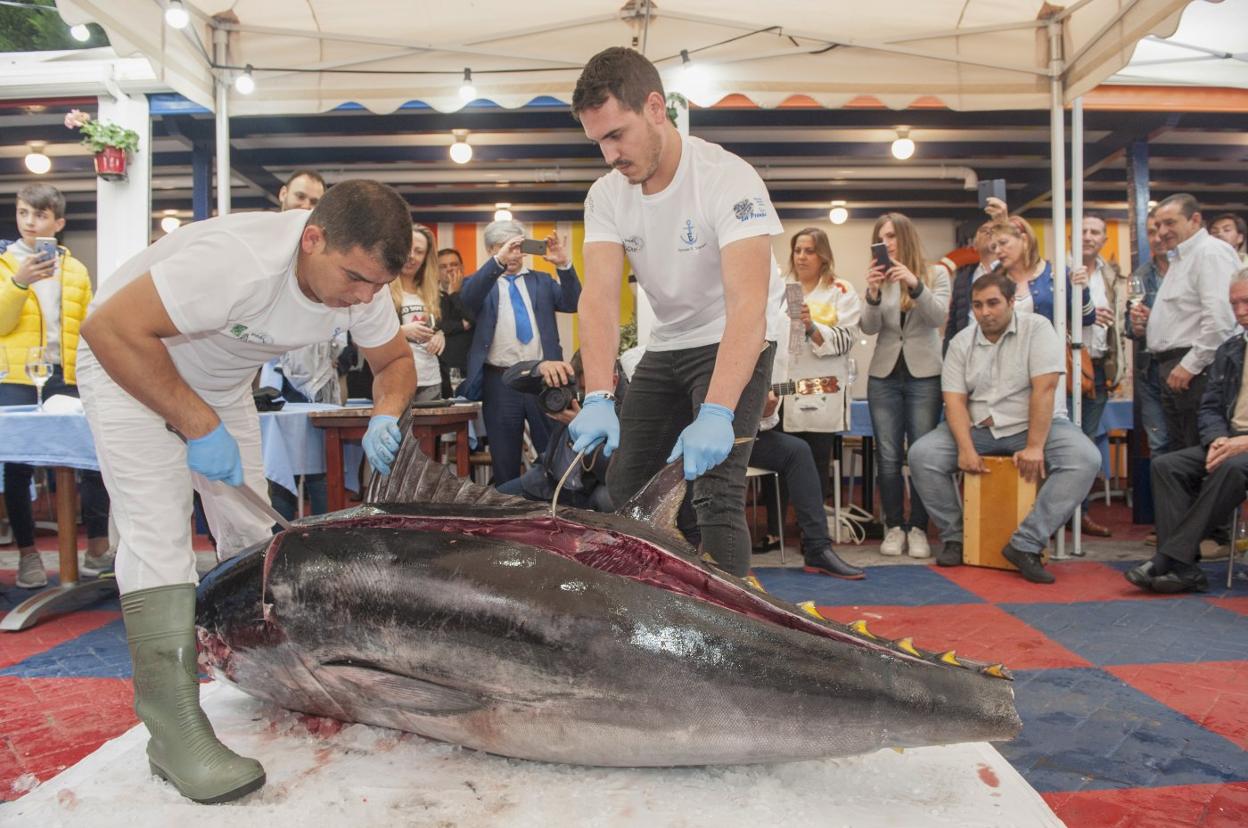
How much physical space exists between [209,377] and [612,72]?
1.42 meters

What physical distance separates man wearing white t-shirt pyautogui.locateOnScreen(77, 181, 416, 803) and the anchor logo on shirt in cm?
84

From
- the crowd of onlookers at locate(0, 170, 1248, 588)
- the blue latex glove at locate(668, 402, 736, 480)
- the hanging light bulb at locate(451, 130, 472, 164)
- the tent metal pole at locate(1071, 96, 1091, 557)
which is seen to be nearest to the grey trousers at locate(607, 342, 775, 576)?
the blue latex glove at locate(668, 402, 736, 480)

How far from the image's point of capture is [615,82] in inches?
95.0

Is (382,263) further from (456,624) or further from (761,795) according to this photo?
(761,795)

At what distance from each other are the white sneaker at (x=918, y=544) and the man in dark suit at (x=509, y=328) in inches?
99.4

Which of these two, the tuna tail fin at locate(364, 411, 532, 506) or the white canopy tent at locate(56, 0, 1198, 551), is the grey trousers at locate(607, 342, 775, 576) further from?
the white canopy tent at locate(56, 0, 1198, 551)

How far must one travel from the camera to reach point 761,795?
1890mm

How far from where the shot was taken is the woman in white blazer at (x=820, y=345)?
19.2 feet

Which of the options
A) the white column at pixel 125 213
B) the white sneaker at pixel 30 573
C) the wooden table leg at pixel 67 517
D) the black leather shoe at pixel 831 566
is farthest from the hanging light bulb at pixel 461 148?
the black leather shoe at pixel 831 566

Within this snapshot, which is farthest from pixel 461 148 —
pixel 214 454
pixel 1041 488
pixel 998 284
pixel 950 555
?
pixel 214 454

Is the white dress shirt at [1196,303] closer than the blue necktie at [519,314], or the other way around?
the white dress shirt at [1196,303]

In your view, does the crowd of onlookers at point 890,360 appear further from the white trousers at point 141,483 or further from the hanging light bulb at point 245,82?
the white trousers at point 141,483

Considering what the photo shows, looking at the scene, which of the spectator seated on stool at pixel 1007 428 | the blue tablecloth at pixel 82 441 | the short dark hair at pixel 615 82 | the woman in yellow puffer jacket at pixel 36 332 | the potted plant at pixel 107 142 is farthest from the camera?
the potted plant at pixel 107 142

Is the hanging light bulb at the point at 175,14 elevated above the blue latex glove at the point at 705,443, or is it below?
above
